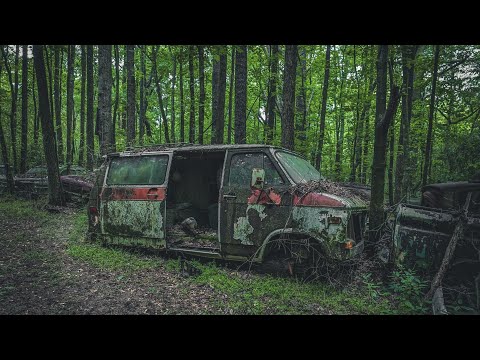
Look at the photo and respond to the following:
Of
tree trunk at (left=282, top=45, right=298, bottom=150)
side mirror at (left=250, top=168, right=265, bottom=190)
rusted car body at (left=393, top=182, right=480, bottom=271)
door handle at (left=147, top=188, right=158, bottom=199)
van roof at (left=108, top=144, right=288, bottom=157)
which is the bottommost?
rusted car body at (left=393, top=182, right=480, bottom=271)

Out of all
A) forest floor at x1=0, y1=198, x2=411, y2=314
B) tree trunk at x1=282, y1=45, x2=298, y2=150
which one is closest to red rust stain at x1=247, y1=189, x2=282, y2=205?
forest floor at x1=0, y1=198, x2=411, y2=314

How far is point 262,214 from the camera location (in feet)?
17.3

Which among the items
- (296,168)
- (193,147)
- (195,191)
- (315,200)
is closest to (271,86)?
(195,191)

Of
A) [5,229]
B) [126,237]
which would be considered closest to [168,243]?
[126,237]

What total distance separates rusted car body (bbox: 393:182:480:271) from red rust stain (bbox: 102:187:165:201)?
421 cm

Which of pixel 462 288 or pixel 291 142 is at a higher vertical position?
pixel 291 142

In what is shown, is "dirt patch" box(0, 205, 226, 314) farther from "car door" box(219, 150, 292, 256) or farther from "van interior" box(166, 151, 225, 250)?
"van interior" box(166, 151, 225, 250)

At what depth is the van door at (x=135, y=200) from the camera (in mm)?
6277

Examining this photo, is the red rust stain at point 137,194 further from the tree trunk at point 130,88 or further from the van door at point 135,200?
the tree trunk at point 130,88

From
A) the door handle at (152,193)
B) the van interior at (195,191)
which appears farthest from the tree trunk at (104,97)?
the door handle at (152,193)

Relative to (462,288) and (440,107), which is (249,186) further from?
(440,107)

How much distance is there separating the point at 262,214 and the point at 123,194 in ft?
10.3

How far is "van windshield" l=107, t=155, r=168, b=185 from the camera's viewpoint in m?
6.46

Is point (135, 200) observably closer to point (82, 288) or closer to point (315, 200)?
point (82, 288)
